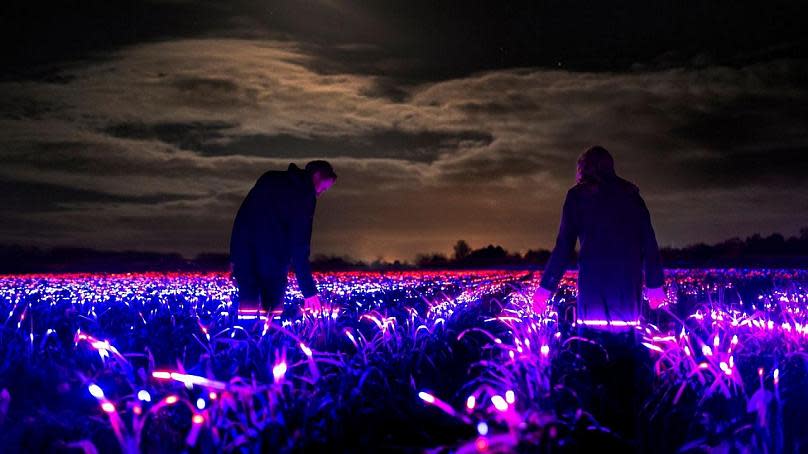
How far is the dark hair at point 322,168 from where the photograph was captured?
8602 millimetres

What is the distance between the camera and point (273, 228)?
344 inches

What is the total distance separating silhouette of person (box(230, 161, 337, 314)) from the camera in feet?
28.3

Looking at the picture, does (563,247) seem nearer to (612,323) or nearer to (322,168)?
(612,323)

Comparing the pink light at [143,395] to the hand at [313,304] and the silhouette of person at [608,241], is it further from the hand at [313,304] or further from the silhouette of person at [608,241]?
the hand at [313,304]

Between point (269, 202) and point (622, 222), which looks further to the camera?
point (269, 202)

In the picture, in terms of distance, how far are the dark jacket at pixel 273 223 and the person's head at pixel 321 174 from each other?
43 mm

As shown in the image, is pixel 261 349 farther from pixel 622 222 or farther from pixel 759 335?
pixel 759 335

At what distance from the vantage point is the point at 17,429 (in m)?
5.11

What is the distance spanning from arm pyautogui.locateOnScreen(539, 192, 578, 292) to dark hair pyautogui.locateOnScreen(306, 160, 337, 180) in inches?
76.3

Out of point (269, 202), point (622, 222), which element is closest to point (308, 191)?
point (269, 202)

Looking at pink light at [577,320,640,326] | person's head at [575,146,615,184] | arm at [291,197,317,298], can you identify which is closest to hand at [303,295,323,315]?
arm at [291,197,317,298]

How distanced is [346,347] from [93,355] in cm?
220

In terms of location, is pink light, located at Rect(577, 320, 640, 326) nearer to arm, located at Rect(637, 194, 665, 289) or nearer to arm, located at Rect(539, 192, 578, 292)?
arm, located at Rect(637, 194, 665, 289)

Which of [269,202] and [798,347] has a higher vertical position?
[269,202]
